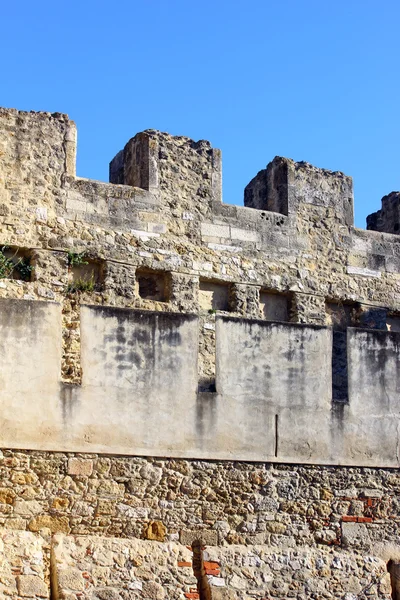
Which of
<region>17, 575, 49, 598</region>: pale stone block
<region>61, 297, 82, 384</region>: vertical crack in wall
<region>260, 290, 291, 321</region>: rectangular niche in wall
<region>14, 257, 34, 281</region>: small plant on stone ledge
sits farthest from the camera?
<region>260, 290, 291, 321</region>: rectangular niche in wall

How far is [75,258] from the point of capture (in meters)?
14.5

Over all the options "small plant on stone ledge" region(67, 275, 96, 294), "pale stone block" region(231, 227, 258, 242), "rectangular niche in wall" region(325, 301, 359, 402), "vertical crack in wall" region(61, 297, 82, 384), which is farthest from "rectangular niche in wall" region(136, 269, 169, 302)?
"rectangular niche in wall" region(325, 301, 359, 402)

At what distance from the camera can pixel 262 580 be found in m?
10.8

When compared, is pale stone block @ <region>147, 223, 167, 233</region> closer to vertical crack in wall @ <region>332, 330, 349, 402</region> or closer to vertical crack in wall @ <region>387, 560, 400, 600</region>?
vertical crack in wall @ <region>332, 330, 349, 402</region>

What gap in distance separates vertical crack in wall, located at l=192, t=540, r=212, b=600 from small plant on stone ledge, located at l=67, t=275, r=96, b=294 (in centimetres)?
437

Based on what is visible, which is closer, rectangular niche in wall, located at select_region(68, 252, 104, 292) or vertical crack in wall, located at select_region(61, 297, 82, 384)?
vertical crack in wall, located at select_region(61, 297, 82, 384)

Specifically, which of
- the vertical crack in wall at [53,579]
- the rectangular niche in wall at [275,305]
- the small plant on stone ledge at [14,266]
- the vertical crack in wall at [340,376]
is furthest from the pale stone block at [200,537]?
the rectangular niche in wall at [275,305]

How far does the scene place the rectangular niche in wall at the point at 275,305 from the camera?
620 inches

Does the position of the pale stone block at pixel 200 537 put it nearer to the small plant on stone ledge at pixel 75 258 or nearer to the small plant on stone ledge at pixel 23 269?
the small plant on stone ledge at pixel 23 269

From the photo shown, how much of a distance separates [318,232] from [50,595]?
753 cm

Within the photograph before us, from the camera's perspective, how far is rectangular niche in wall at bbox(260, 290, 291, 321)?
15742 mm

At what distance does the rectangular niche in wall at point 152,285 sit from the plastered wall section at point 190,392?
355 cm

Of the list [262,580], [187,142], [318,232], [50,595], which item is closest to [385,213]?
[318,232]

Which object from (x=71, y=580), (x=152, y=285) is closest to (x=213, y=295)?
(x=152, y=285)
